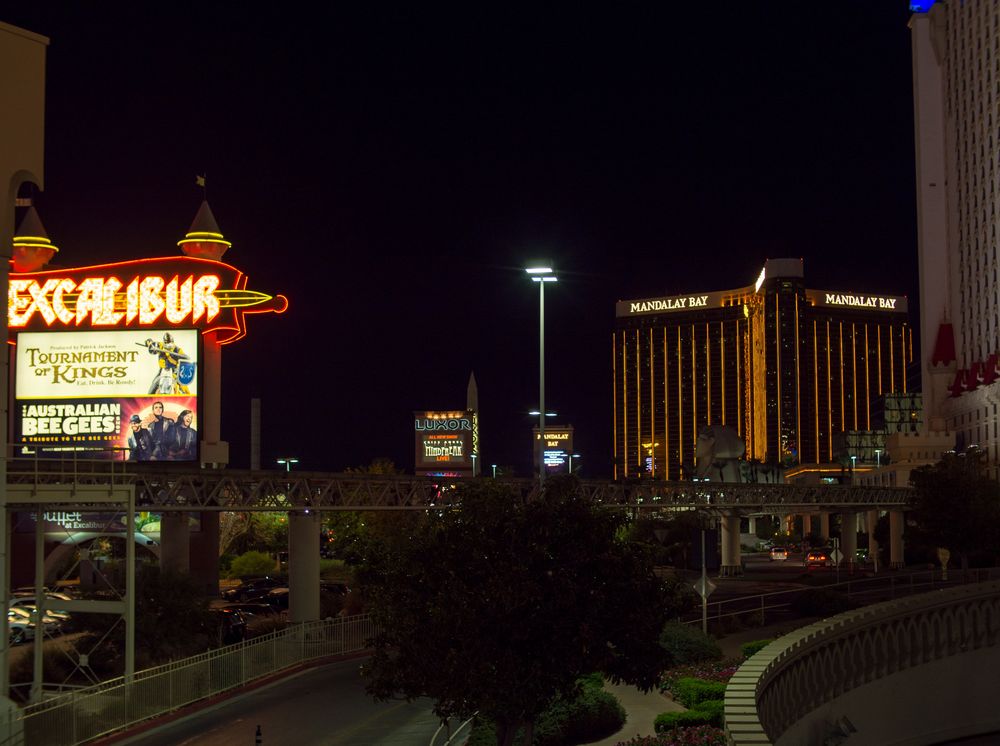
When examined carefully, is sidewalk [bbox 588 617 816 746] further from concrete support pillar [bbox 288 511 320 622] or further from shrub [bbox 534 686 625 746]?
concrete support pillar [bbox 288 511 320 622]

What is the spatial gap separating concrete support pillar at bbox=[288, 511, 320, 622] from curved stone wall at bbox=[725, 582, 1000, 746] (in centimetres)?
2605

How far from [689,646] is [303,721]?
13.2 m

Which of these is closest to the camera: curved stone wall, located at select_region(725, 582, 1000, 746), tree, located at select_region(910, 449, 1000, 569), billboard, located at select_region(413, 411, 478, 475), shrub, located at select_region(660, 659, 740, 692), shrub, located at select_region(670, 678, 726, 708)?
curved stone wall, located at select_region(725, 582, 1000, 746)

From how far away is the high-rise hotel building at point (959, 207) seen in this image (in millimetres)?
122188

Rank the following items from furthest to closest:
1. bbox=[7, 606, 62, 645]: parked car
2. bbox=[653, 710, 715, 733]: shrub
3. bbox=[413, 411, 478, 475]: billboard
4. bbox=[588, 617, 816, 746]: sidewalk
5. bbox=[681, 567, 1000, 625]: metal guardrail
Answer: bbox=[413, 411, 478, 475]: billboard < bbox=[681, 567, 1000, 625]: metal guardrail < bbox=[7, 606, 62, 645]: parked car < bbox=[588, 617, 816, 746]: sidewalk < bbox=[653, 710, 715, 733]: shrub

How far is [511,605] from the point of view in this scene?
2105cm

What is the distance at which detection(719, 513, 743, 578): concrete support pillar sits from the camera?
102m

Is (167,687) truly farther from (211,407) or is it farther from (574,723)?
(211,407)

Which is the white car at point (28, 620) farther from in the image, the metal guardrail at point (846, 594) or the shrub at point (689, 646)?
the metal guardrail at point (846, 594)

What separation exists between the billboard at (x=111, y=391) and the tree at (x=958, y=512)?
4234 centimetres

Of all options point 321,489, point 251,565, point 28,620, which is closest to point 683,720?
point 321,489

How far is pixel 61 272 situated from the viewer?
2576 inches

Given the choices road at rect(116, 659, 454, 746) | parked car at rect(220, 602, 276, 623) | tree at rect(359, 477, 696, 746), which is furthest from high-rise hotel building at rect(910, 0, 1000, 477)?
tree at rect(359, 477, 696, 746)

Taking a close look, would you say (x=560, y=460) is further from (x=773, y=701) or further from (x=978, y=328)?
(x=773, y=701)
